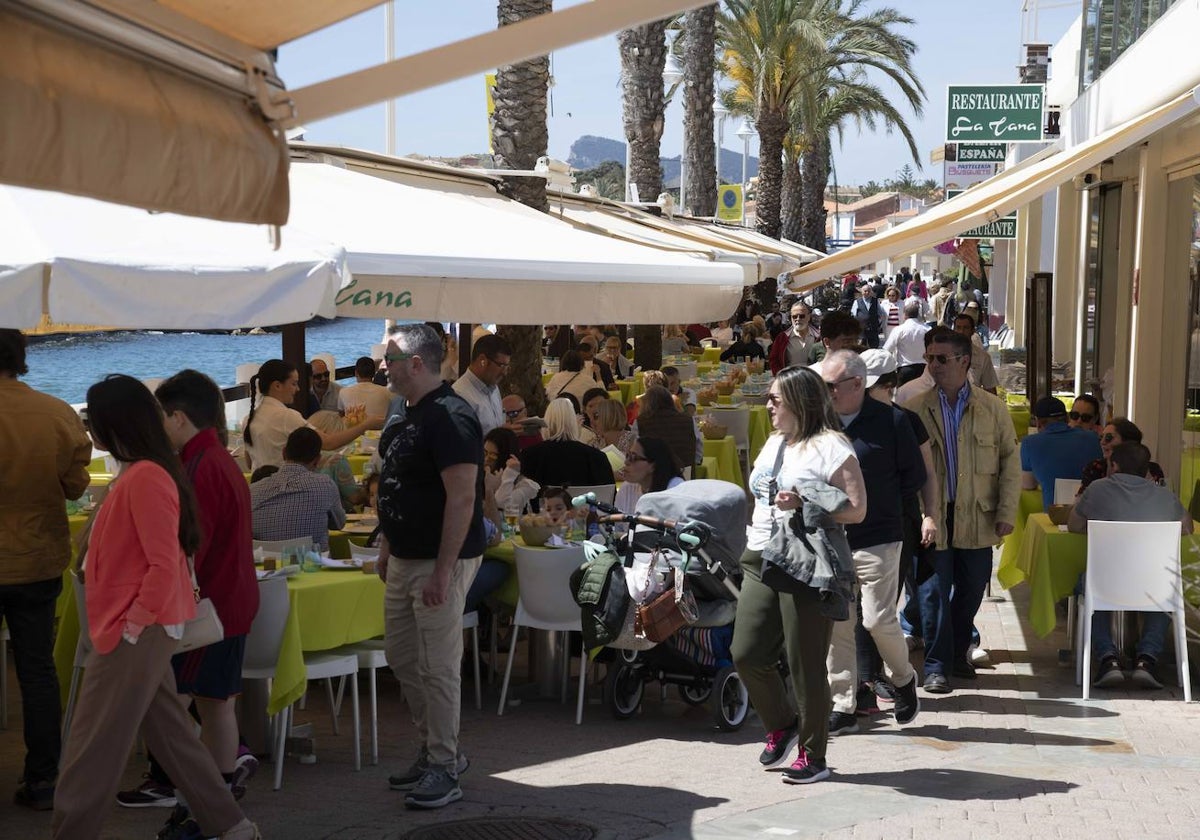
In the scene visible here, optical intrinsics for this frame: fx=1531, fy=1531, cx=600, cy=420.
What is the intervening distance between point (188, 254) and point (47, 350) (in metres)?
110

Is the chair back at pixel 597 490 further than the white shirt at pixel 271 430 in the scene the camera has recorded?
No

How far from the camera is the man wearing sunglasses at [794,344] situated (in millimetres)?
21750

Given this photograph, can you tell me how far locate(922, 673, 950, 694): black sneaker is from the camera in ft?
29.1

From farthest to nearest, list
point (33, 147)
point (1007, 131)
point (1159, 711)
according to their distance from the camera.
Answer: point (1007, 131) → point (1159, 711) → point (33, 147)

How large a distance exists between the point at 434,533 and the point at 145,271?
5.44 feet

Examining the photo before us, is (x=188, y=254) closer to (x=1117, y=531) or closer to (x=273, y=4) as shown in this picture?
(x=273, y=4)

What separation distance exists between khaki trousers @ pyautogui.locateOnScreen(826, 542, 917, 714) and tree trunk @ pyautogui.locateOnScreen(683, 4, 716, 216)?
79.2 ft

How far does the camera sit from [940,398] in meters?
9.01

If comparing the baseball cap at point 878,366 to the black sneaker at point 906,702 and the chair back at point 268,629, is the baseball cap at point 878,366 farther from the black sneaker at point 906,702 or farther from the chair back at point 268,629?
the chair back at point 268,629

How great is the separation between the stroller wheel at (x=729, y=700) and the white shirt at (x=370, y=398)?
233 inches

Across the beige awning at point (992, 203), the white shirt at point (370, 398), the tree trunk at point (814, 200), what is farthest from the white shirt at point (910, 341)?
the tree trunk at point (814, 200)

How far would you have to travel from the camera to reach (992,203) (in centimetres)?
1133

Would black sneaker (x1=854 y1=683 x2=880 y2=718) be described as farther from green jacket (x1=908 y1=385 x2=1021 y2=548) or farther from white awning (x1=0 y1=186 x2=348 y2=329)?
white awning (x1=0 y1=186 x2=348 y2=329)

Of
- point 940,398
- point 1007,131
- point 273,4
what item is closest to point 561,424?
point 940,398
